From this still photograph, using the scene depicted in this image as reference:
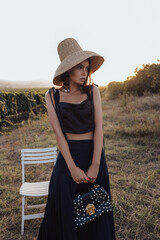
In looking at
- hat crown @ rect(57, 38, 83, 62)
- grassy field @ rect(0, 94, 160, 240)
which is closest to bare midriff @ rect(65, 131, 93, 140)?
hat crown @ rect(57, 38, 83, 62)

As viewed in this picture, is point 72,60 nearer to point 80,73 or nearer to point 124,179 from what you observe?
point 80,73

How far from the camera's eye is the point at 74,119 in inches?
61.4

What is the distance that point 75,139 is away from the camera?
1613mm

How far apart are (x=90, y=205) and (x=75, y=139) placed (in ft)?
1.70

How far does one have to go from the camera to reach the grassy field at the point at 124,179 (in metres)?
2.59

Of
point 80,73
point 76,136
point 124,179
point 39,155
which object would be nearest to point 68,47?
point 80,73

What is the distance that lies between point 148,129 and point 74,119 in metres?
5.02

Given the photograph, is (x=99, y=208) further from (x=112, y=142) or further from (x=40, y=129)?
(x=40, y=129)

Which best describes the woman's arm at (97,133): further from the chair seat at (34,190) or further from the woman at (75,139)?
the chair seat at (34,190)

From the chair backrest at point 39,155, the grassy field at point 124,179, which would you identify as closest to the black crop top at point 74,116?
the chair backrest at point 39,155

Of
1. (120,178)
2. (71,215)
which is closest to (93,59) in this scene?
(71,215)

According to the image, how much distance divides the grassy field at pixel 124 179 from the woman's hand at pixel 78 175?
1382mm

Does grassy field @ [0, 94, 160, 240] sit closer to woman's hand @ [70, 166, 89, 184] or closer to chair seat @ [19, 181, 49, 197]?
chair seat @ [19, 181, 49, 197]

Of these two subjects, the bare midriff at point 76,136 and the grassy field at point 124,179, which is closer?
the bare midriff at point 76,136
